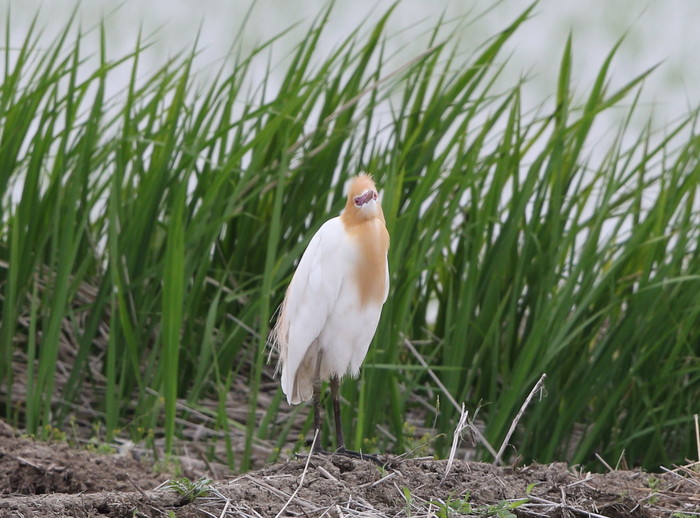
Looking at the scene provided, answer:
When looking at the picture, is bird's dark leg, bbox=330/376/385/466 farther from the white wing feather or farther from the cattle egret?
the white wing feather

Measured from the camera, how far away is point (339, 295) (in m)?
3.17

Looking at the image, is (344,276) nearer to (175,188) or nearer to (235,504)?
(235,504)

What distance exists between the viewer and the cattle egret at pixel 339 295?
3.12 metres

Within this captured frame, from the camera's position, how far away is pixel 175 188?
4.58 metres

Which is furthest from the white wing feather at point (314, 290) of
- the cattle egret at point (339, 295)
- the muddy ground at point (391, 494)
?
the muddy ground at point (391, 494)

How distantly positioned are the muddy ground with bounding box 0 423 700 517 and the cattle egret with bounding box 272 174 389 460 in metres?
0.44

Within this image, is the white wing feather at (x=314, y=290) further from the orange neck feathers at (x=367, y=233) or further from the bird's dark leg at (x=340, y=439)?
the bird's dark leg at (x=340, y=439)

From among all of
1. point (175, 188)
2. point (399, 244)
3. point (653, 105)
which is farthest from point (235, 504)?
point (653, 105)

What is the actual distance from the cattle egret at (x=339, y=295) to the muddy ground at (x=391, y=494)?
440mm

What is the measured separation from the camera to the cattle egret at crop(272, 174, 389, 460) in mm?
3121

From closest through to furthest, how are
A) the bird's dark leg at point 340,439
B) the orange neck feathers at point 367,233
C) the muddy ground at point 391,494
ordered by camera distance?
the muddy ground at point 391,494, the bird's dark leg at point 340,439, the orange neck feathers at point 367,233

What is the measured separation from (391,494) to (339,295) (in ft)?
2.41

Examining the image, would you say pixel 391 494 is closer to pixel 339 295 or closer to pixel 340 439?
pixel 340 439

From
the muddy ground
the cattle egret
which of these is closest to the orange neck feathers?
the cattle egret
